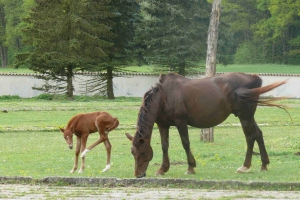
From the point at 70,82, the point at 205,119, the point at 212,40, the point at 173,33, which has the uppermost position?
the point at 212,40

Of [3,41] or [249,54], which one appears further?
[249,54]

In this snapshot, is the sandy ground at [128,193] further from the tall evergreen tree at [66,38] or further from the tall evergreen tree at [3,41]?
the tall evergreen tree at [3,41]

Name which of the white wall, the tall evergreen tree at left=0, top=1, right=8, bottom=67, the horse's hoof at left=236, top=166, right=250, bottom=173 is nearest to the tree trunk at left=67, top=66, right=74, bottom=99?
the white wall

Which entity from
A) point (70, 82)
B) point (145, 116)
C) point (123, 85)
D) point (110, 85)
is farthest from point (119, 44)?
point (145, 116)

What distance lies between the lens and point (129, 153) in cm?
1742

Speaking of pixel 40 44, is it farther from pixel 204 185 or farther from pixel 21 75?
pixel 204 185

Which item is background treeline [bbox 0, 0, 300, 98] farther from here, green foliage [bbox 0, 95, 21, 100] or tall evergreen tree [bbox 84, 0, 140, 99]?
green foliage [bbox 0, 95, 21, 100]

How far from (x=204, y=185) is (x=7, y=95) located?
4065 centimetres

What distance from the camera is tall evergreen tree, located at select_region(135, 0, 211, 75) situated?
2029 inches

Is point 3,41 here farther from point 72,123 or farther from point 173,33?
point 72,123

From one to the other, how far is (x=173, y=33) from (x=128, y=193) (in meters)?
43.4

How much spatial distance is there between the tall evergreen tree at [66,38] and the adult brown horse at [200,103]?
35644 mm

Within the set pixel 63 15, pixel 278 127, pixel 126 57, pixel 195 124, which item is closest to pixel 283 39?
pixel 126 57

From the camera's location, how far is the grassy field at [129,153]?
12482mm
